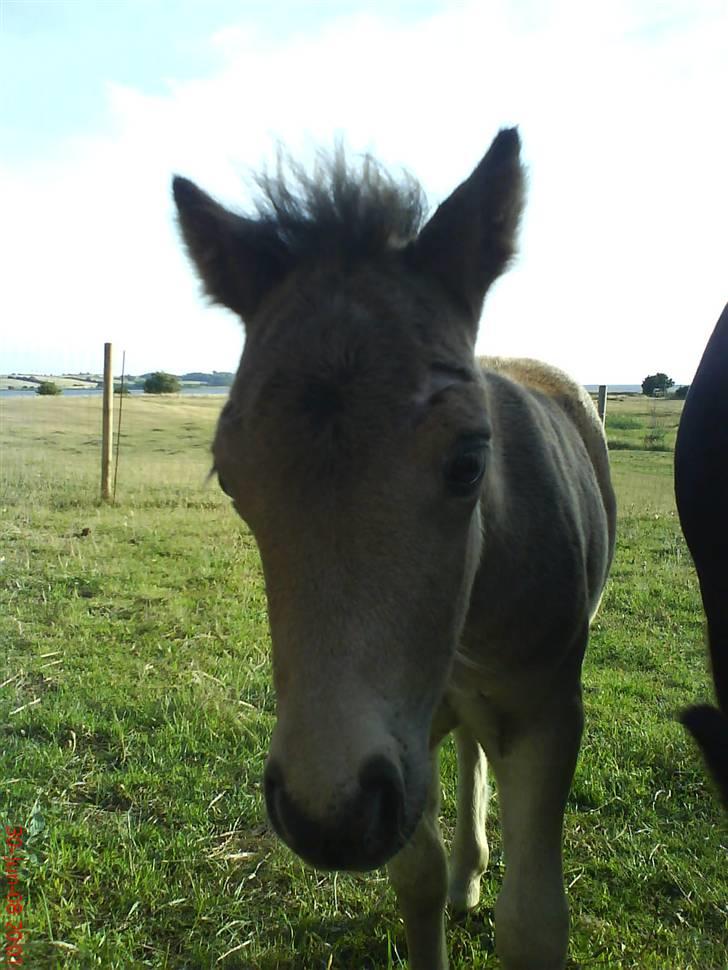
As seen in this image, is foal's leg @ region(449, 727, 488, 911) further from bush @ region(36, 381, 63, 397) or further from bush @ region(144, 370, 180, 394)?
bush @ region(144, 370, 180, 394)

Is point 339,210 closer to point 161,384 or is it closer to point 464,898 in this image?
point 464,898

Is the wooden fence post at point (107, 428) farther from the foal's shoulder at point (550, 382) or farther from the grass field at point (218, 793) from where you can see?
the foal's shoulder at point (550, 382)

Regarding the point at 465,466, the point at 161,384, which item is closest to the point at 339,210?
the point at 465,466

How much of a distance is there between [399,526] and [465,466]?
0.82ft

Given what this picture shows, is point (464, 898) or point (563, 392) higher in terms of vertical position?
point (563, 392)

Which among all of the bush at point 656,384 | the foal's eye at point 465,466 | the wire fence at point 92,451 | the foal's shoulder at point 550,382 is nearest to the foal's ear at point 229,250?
the foal's eye at point 465,466

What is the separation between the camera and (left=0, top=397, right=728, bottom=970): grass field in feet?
9.62

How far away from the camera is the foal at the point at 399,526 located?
1486mm

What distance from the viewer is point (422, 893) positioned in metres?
2.71

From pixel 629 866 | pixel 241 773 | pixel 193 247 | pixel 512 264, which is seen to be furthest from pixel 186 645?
pixel 512 264

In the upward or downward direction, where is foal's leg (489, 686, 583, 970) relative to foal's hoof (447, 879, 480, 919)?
upward

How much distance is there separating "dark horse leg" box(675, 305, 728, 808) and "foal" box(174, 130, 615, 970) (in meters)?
0.55

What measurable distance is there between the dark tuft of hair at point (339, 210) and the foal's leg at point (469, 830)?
2.27m

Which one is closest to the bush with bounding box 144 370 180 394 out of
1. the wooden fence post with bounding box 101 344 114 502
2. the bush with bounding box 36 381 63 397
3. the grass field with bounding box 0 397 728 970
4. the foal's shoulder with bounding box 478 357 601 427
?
the bush with bounding box 36 381 63 397
